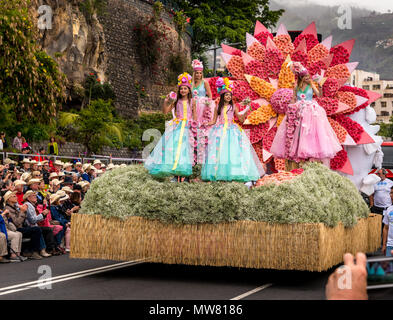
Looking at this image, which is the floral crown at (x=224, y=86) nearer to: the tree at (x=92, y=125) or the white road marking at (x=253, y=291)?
the white road marking at (x=253, y=291)

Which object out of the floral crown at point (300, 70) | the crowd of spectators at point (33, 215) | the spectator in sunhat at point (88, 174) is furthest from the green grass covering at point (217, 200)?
the spectator in sunhat at point (88, 174)

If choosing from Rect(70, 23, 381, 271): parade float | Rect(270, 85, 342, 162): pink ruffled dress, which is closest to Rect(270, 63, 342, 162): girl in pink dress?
Rect(270, 85, 342, 162): pink ruffled dress

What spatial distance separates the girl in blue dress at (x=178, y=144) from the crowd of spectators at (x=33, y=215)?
3.53 m

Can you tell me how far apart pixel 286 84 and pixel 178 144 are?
12.4 ft

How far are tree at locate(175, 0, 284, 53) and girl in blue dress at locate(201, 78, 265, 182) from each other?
121 ft

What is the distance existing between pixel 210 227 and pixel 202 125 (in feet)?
7.00

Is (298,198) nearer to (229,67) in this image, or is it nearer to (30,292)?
(30,292)

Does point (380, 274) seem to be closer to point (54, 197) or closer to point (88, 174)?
point (54, 197)

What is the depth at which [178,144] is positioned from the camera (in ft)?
32.3

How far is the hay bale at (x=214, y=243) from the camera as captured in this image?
822cm

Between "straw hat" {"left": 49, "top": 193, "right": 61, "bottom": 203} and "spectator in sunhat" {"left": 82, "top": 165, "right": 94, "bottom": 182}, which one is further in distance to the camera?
"spectator in sunhat" {"left": 82, "top": 165, "right": 94, "bottom": 182}

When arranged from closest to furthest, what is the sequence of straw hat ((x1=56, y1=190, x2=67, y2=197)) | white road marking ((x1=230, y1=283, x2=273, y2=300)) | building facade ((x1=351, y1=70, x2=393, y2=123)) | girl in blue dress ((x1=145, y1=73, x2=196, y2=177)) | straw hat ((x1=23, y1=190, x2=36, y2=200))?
white road marking ((x1=230, y1=283, x2=273, y2=300)) < girl in blue dress ((x1=145, y1=73, x2=196, y2=177)) < straw hat ((x1=23, y1=190, x2=36, y2=200)) < straw hat ((x1=56, y1=190, x2=67, y2=197)) < building facade ((x1=351, y1=70, x2=393, y2=123))

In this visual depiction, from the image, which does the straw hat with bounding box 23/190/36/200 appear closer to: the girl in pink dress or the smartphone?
the girl in pink dress

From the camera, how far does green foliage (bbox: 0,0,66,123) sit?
1980 centimetres
